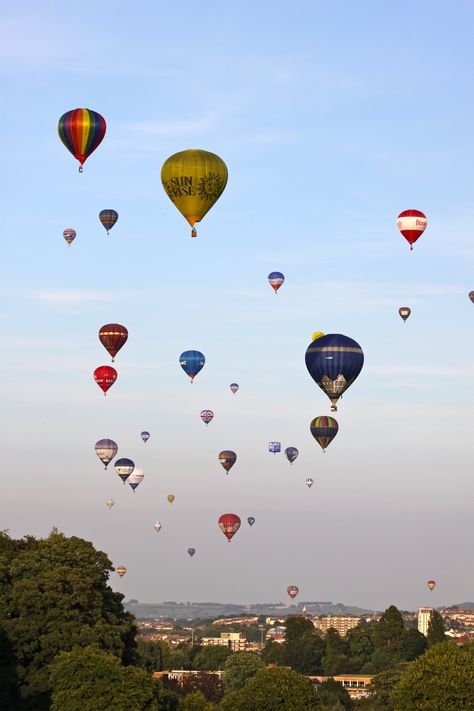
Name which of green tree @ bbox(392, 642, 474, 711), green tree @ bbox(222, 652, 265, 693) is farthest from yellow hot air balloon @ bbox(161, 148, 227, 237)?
green tree @ bbox(222, 652, 265, 693)

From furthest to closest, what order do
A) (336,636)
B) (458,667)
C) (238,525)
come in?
(336,636) → (238,525) → (458,667)

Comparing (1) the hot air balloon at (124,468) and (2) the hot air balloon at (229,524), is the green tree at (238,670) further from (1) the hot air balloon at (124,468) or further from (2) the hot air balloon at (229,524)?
(1) the hot air balloon at (124,468)

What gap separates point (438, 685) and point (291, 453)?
246ft

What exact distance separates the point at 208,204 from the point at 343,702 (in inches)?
2849

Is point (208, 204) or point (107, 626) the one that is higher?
point (208, 204)

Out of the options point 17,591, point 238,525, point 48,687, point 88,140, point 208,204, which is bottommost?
point 48,687

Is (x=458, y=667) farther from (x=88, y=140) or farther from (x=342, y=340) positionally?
(x=88, y=140)

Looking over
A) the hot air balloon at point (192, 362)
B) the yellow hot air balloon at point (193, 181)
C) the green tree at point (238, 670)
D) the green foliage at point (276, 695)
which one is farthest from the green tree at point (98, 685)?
the green tree at point (238, 670)

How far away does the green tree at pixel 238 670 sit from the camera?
5492 inches

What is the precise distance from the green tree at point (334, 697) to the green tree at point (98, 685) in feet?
222

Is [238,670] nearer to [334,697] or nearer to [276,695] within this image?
[334,697]

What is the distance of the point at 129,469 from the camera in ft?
384

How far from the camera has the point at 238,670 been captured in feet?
464

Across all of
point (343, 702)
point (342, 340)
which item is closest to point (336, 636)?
point (343, 702)
